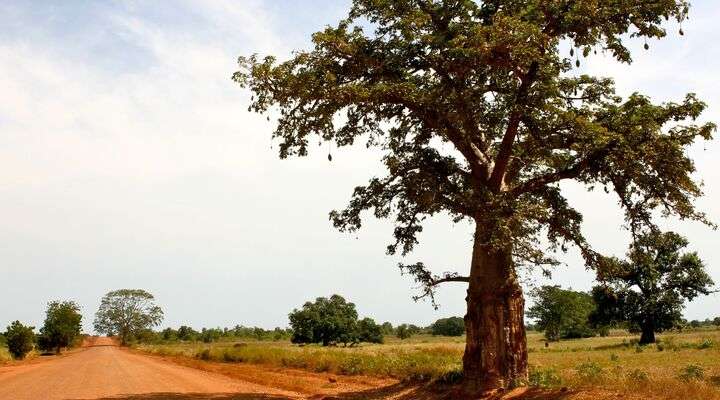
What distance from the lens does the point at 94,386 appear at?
66.9 feet

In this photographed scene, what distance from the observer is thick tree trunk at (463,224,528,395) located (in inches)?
561

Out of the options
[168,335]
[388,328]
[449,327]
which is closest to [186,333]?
[168,335]

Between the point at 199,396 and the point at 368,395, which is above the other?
the point at 199,396

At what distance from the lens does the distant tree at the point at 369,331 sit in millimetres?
89750

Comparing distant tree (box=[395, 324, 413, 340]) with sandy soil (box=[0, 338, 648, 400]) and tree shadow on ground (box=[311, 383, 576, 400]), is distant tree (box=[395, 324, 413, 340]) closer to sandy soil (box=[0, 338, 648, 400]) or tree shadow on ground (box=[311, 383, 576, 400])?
sandy soil (box=[0, 338, 648, 400])

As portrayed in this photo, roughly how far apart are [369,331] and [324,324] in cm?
951

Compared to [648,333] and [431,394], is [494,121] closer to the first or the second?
[431,394]

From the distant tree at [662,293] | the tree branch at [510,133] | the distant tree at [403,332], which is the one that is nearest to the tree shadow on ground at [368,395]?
the tree branch at [510,133]

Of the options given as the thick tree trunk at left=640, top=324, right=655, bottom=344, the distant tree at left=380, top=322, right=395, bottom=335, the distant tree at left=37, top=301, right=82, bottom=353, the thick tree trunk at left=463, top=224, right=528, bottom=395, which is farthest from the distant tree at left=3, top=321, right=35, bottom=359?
the distant tree at left=380, top=322, right=395, bottom=335

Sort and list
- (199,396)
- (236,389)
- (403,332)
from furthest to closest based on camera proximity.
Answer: (403,332) < (236,389) < (199,396)

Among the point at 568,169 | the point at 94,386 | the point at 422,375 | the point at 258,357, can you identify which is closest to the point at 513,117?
the point at 568,169

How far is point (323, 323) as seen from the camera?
84.2 m

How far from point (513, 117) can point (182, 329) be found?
145783 millimetres

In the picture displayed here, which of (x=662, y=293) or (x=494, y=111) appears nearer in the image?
(x=494, y=111)
